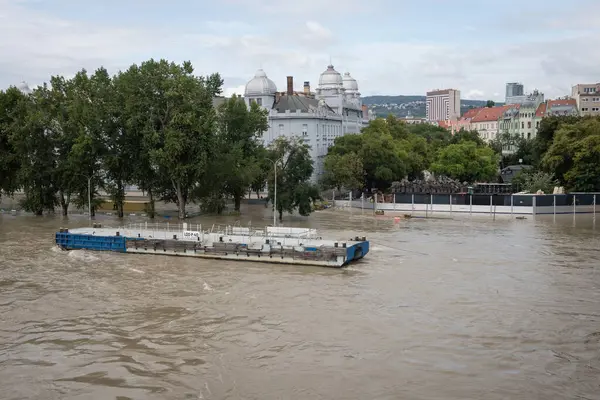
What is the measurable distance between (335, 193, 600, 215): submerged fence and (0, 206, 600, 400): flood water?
79.6 feet

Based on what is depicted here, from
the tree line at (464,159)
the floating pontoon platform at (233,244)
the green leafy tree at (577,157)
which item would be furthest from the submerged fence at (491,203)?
the floating pontoon platform at (233,244)

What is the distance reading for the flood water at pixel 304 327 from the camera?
66.8 feet

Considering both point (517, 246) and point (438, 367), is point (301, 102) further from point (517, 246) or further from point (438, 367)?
point (438, 367)

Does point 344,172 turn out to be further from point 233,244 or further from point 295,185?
point 233,244

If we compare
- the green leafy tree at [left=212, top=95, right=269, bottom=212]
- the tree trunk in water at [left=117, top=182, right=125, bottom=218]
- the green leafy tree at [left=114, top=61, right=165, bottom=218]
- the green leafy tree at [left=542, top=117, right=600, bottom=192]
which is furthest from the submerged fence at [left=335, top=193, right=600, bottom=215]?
the tree trunk in water at [left=117, top=182, right=125, bottom=218]

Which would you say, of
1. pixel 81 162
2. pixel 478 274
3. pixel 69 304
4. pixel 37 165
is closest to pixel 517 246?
pixel 478 274

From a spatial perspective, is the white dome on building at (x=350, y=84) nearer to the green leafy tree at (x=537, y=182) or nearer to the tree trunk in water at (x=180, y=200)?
the green leafy tree at (x=537, y=182)

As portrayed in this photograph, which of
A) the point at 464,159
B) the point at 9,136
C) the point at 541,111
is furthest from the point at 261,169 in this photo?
the point at 541,111

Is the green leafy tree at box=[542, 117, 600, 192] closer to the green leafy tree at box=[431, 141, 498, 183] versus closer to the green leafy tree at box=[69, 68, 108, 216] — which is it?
the green leafy tree at box=[431, 141, 498, 183]

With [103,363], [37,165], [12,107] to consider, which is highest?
[12,107]

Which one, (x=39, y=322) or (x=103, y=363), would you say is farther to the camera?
(x=39, y=322)

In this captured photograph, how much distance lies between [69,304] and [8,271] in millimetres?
9836

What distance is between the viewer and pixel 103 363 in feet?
72.3

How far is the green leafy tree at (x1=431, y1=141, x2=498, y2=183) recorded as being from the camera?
9231 centimetres
